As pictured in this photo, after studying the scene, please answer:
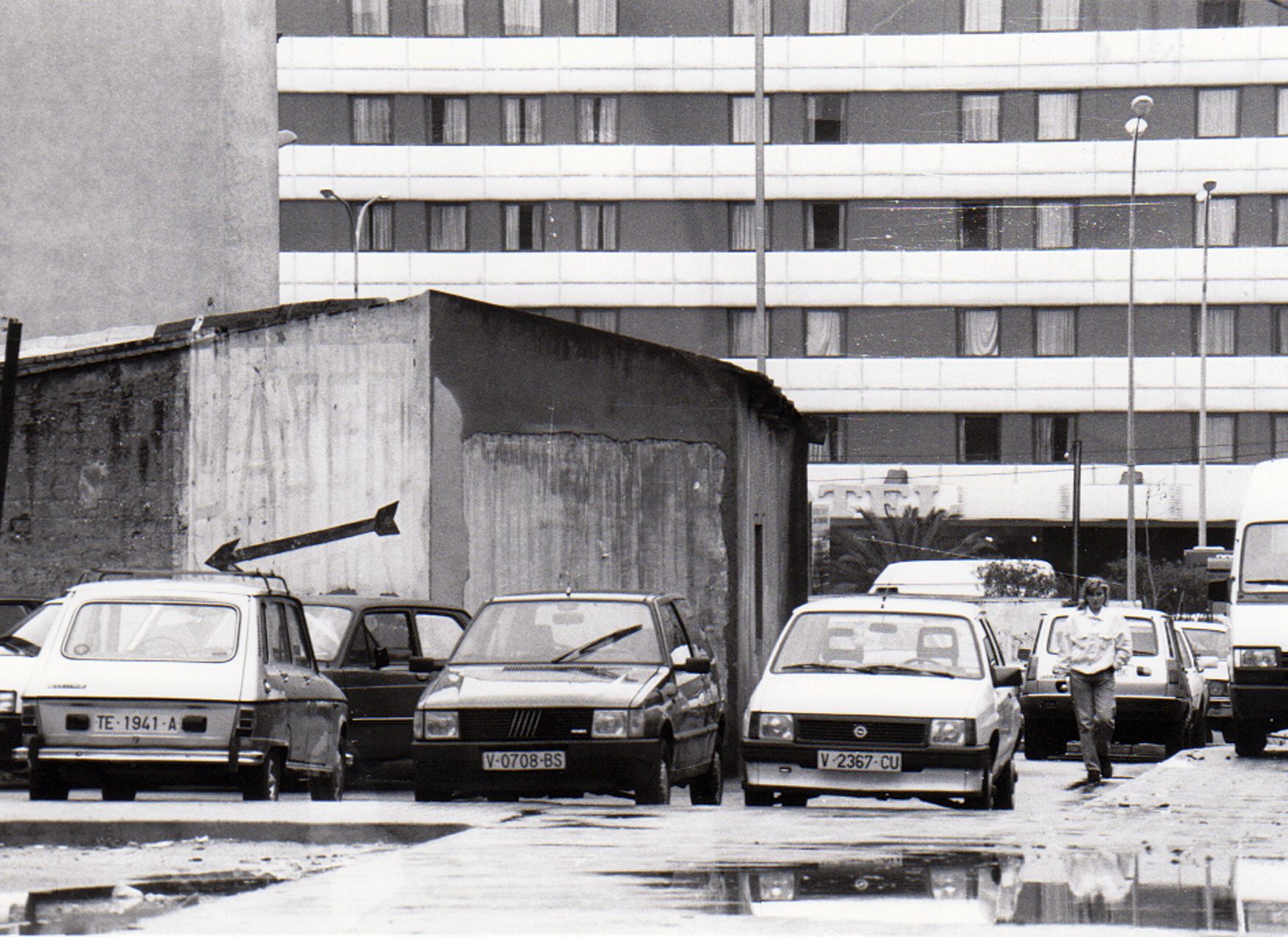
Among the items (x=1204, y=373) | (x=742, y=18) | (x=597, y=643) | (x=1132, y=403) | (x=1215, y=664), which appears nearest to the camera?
(x=597, y=643)

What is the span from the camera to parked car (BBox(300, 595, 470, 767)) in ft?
53.2

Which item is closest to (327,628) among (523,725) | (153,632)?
(153,632)

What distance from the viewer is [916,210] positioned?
58.8 m

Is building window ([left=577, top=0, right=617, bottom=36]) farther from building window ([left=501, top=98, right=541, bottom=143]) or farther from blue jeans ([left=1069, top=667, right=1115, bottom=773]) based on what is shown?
blue jeans ([left=1069, top=667, right=1115, bottom=773])

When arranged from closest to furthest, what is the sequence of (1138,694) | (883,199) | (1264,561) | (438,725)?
(438,725)
(1264,561)
(1138,694)
(883,199)

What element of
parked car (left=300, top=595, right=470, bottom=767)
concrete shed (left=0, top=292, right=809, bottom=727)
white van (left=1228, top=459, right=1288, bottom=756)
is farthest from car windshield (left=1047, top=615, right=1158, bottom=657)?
parked car (left=300, top=595, right=470, bottom=767)

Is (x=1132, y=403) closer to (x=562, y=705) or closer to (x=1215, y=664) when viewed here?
(x=1215, y=664)

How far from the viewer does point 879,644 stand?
15156mm

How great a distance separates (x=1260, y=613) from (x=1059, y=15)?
41725 mm

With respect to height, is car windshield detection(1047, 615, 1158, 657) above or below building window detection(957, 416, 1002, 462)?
below

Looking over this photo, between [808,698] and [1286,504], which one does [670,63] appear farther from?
[808,698]

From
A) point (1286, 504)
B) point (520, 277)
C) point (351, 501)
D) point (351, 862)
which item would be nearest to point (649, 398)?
point (351, 501)

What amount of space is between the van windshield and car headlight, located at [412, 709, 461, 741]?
8.60m

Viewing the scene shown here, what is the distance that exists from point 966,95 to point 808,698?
1818 inches
